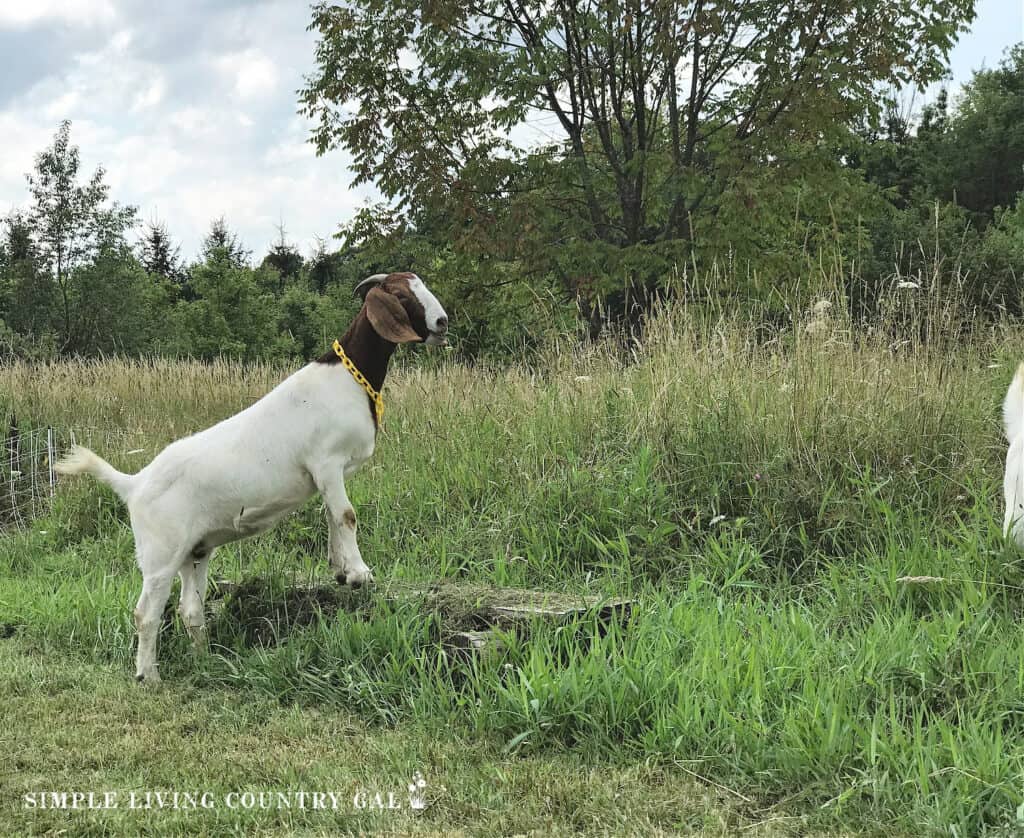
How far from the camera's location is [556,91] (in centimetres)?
1369

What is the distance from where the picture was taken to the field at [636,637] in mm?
2740

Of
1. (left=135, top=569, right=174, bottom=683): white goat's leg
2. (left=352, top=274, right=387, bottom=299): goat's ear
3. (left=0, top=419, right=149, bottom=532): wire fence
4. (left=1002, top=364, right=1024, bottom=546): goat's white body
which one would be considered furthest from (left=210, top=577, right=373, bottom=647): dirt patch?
(left=0, top=419, right=149, bottom=532): wire fence

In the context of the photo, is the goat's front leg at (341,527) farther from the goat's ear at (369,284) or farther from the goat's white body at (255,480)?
the goat's ear at (369,284)

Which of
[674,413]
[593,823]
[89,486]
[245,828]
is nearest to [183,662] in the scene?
[245,828]

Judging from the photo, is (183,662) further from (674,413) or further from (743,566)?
(674,413)

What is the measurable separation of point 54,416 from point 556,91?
8.49 metres

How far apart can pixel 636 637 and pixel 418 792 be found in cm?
116

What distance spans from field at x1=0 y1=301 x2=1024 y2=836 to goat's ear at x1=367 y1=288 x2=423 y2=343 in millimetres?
1207

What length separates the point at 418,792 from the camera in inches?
111

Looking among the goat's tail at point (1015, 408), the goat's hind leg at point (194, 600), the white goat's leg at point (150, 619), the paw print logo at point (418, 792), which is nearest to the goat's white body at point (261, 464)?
the white goat's leg at point (150, 619)

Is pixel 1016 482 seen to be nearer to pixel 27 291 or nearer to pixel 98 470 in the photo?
pixel 98 470

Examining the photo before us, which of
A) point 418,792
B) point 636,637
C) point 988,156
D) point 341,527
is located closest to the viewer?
point 418,792

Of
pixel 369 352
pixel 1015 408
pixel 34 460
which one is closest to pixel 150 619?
pixel 369 352

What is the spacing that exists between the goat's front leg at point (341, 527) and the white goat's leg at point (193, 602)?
0.76 meters
